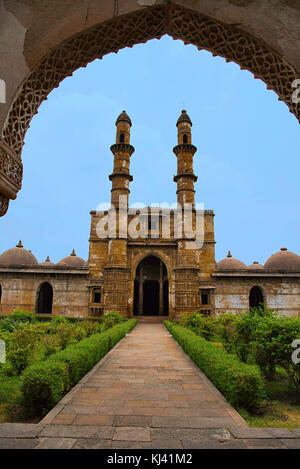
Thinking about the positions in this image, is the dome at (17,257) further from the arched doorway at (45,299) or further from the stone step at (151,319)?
the stone step at (151,319)

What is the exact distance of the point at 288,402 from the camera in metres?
5.38

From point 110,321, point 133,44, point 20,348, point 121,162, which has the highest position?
point 121,162

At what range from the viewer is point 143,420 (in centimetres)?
400

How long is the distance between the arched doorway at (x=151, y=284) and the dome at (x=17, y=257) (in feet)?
28.9

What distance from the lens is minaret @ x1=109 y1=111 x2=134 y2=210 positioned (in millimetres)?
21156

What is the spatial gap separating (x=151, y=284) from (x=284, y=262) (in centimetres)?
1145

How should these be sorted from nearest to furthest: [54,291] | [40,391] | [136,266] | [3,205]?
[3,205], [40,391], [54,291], [136,266]

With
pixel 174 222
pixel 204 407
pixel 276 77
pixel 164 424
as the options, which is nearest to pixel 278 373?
pixel 204 407

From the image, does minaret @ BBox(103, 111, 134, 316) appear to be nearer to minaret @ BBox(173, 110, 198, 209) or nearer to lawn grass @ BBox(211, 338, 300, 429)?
minaret @ BBox(173, 110, 198, 209)

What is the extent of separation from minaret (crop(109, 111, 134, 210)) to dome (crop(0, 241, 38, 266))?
8.50m

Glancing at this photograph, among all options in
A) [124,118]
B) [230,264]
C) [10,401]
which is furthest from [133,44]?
[230,264]


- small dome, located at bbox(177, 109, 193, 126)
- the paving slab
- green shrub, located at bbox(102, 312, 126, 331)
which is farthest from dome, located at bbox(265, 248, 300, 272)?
the paving slab

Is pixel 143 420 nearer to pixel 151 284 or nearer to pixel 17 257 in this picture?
pixel 17 257

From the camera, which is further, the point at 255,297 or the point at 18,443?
the point at 255,297
